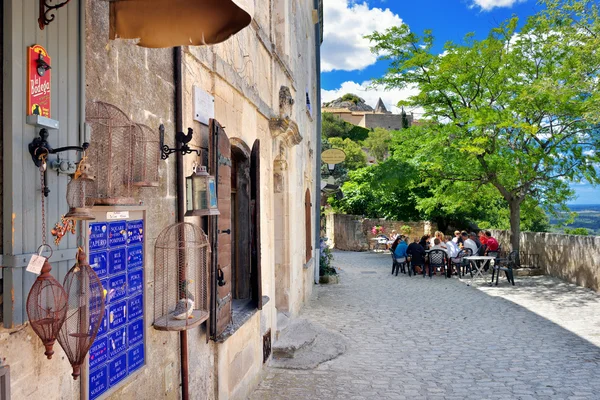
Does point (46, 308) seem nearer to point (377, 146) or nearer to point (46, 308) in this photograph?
point (46, 308)

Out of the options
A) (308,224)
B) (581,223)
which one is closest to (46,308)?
(308,224)

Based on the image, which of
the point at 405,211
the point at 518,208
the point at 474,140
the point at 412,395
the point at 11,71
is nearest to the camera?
the point at 11,71

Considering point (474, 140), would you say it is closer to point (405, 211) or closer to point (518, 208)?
point (518, 208)

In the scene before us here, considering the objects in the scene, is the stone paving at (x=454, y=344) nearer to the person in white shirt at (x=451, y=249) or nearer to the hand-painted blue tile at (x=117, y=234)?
the person in white shirt at (x=451, y=249)

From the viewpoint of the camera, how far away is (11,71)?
1892 millimetres

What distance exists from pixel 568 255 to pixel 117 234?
42.4 ft

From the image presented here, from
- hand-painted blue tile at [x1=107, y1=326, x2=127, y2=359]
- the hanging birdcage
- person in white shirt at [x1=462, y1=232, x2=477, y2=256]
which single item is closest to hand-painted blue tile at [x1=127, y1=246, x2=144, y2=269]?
hand-painted blue tile at [x1=107, y1=326, x2=127, y2=359]

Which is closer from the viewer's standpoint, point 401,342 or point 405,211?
point 401,342

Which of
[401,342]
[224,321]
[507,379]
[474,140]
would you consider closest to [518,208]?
[474,140]

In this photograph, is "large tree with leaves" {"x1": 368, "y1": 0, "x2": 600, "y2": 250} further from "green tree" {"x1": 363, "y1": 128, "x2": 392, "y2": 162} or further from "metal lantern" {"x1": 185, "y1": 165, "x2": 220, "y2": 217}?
"green tree" {"x1": 363, "y1": 128, "x2": 392, "y2": 162}

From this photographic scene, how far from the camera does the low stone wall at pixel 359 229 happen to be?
78.2ft

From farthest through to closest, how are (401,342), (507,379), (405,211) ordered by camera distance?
(405,211)
(401,342)
(507,379)

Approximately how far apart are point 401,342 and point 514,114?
869 cm

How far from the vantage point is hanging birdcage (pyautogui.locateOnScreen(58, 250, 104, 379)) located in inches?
80.6
